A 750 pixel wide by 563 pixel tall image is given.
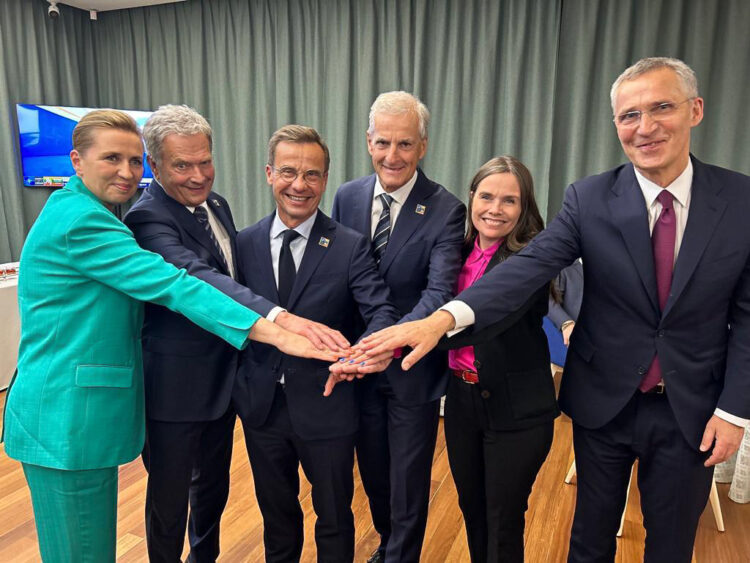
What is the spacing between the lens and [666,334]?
1.41m

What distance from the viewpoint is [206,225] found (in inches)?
71.2

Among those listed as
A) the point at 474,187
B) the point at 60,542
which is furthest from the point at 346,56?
the point at 60,542

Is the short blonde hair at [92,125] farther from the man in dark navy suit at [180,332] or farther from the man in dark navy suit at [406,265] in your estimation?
the man in dark navy suit at [406,265]

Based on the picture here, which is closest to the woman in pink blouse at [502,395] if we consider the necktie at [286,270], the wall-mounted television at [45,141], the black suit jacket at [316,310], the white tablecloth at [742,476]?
the black suit jacket at [316,310]

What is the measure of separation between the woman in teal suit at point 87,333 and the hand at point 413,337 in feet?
0.51

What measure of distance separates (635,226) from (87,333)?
1.52 m

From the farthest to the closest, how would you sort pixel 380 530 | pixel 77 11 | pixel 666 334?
pixel 77 11, pixel 380 530, pixel 666 334

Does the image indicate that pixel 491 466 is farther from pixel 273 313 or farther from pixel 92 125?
pixel 92 125

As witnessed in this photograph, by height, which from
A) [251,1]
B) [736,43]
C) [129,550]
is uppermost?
[251,1]

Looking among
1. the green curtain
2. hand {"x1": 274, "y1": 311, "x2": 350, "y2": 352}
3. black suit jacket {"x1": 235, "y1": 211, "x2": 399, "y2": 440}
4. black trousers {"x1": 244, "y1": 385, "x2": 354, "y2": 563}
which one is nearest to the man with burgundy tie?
hand {"x1": 274, "y1": 311, "x2": 350, "y2": 352}

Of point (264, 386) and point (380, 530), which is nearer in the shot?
point (264, 386)

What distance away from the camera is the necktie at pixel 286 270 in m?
1.72

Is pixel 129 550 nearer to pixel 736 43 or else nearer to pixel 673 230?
pixel 673 230

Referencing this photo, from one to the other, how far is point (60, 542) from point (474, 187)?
1.65 m
